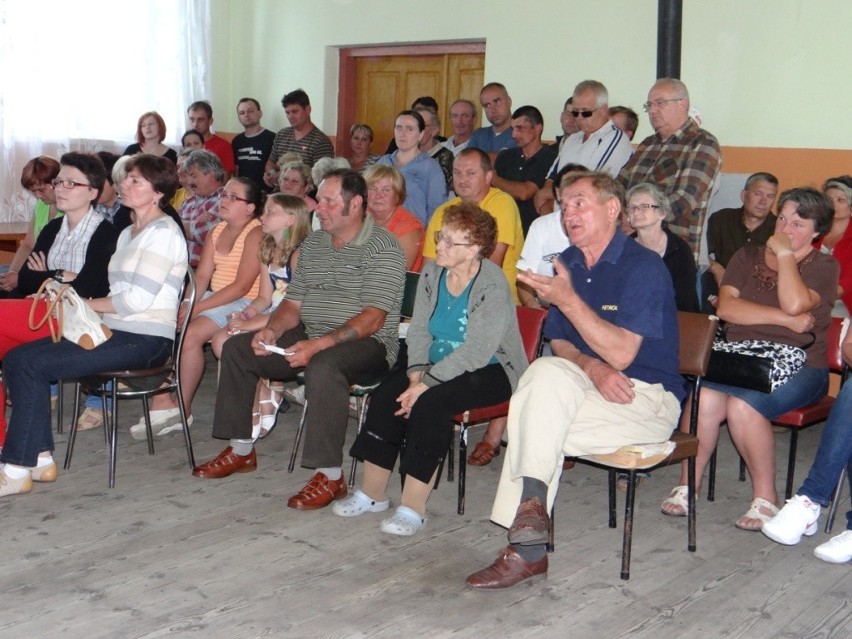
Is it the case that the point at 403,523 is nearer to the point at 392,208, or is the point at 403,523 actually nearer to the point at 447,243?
the point at 447,243

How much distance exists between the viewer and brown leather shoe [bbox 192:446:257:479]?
3779mm

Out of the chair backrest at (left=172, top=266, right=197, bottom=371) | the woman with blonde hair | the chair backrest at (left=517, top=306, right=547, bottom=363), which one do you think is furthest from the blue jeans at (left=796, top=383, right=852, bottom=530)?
the chair backrest at (left=172, top=266, right=197, bottom=371)

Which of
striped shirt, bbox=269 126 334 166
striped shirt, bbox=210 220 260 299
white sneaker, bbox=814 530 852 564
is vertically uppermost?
striped shirt, bbox=269 126 334 166

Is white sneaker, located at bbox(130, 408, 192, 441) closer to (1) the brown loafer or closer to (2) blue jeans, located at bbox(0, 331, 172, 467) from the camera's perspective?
(2) blue jeans, located at bbox(0, 331, 172, 467)

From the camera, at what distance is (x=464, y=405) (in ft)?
10.9

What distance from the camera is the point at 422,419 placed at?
3.26m

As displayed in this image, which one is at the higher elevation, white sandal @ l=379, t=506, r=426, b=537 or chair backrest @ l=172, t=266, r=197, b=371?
chair backrest @ l=172, t=266, r=197, b=371

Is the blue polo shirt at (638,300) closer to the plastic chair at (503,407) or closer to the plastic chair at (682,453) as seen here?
the plastic chair at (682,453)

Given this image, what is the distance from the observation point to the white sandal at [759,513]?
11.2ft

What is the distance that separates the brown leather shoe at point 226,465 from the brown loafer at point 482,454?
89cm

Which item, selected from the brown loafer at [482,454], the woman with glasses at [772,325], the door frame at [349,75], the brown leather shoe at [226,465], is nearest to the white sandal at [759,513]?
the woman with glasses at [772,325]

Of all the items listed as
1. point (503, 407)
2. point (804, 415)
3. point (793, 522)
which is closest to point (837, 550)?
point (793, 522)

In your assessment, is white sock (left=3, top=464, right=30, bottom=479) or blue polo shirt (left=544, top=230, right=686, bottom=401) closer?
blue polo shirt (left=544, top=230, right=686, bottom=401)

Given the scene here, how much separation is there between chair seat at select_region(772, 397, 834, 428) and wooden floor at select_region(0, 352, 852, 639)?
0.39 meters
